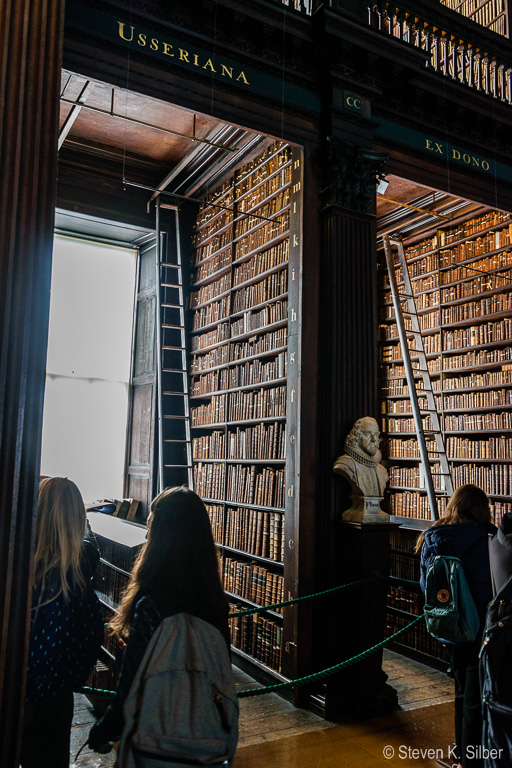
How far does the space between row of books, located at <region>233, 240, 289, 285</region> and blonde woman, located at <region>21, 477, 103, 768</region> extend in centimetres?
299

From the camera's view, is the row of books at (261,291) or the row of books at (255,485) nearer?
the row of books at (255,485)

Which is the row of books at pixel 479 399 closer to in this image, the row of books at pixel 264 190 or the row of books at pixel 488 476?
the row of books at pixel 488 476

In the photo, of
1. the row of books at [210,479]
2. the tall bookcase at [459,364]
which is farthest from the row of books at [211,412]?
the tall bookcase at [459,364]

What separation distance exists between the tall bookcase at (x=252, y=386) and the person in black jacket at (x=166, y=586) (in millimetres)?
2283

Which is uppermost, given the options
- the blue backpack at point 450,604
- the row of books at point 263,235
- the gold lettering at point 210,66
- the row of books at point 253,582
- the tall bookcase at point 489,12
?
the tall bookcase at point 489,12

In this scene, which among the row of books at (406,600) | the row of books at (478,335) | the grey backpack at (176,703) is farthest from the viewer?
the row of books at (478,335)

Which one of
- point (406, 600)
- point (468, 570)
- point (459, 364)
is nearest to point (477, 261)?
point (459, 364)

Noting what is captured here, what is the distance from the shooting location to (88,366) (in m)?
6.82

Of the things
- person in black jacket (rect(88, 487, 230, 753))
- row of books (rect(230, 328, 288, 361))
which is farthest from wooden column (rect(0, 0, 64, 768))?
row of books (rect(230, 328, 288, 361))

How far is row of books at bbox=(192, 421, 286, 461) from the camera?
175 inches

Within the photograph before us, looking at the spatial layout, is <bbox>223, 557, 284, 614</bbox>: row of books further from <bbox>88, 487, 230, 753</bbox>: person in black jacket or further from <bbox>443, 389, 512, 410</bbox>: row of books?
<bbox>443, 389, 512, 410</bbox>: row of books

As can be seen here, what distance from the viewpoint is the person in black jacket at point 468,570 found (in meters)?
2.63

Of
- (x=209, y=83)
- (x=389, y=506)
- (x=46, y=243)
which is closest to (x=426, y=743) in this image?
(x=46, y=243)

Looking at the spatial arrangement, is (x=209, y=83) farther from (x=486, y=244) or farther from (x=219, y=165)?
(x=486, y=244)
